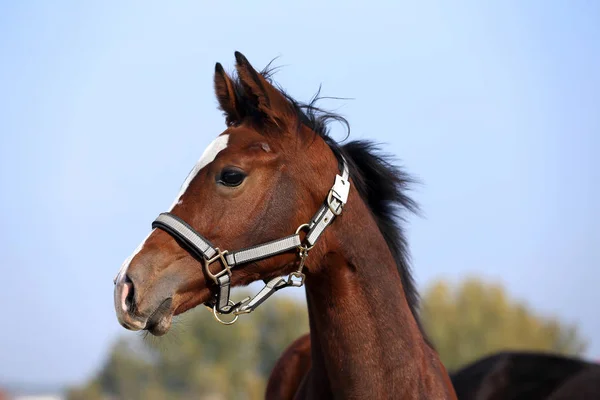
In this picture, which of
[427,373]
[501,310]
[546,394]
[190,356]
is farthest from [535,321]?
[427,373]

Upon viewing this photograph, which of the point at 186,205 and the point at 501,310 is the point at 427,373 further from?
the point at 501,310

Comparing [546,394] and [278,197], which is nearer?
[278,197]

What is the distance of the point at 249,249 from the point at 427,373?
1.46 metres

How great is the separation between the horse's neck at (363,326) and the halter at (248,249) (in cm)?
14

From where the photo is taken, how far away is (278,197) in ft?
14.0

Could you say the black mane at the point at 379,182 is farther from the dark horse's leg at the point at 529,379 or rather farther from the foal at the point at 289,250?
the dark horse's leg at the point at 529,379

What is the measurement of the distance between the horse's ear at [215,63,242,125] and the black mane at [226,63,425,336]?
6 centimetres

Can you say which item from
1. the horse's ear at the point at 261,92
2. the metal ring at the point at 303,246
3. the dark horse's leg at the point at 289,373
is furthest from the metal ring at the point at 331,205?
the dark horse's leg at the point at 289,373

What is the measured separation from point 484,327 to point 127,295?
44882 mm

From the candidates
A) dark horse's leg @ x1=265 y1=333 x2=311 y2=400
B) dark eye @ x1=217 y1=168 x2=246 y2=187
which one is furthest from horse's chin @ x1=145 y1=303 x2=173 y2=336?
dark horse's leg @ x1=265 y1=333 x2=311 y2=400

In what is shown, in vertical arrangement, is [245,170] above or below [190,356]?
above

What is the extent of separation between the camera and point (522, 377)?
25.8 ft

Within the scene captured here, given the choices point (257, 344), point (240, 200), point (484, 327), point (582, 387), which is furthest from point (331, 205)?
point (257, 344)

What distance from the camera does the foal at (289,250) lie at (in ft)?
13.2
